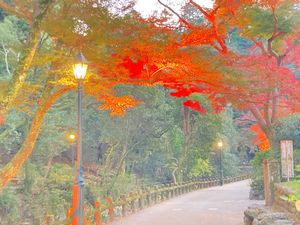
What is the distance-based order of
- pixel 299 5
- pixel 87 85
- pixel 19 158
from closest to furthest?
pixel 19 158, pixel 87 85, pixel 299 5

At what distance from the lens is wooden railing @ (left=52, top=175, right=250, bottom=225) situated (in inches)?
497

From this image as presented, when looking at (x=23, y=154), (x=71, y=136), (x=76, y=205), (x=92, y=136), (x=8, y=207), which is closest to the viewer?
(x=76, y=205)

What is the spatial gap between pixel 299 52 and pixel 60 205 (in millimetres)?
12332

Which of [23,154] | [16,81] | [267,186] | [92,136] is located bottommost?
[267,186]

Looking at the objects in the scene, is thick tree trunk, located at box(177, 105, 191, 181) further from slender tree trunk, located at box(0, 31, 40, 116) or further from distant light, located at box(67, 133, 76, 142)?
slender tree trunk, located at box(0, 31, 40, 116)

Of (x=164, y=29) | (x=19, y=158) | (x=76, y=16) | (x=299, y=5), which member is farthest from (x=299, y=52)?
(x=19, y=158)

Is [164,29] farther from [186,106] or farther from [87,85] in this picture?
[186,106]

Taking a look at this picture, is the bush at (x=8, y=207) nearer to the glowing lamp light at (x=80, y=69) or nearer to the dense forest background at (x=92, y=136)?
the dense forest background at (x=92, y=136)

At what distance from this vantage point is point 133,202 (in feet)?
57.2

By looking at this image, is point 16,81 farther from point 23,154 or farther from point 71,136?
point 71,136

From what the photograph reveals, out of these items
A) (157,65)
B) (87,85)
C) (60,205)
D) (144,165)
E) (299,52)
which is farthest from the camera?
(144,165)

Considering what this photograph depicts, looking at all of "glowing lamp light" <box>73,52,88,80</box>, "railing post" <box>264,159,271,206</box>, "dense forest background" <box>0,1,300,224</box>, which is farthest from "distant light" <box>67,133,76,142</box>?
"glowing lamp light" <box>73,52,88,80</box>

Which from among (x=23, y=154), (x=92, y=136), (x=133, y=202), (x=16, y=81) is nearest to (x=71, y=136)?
(x=92, y=136)

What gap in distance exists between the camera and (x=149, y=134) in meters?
25.2
